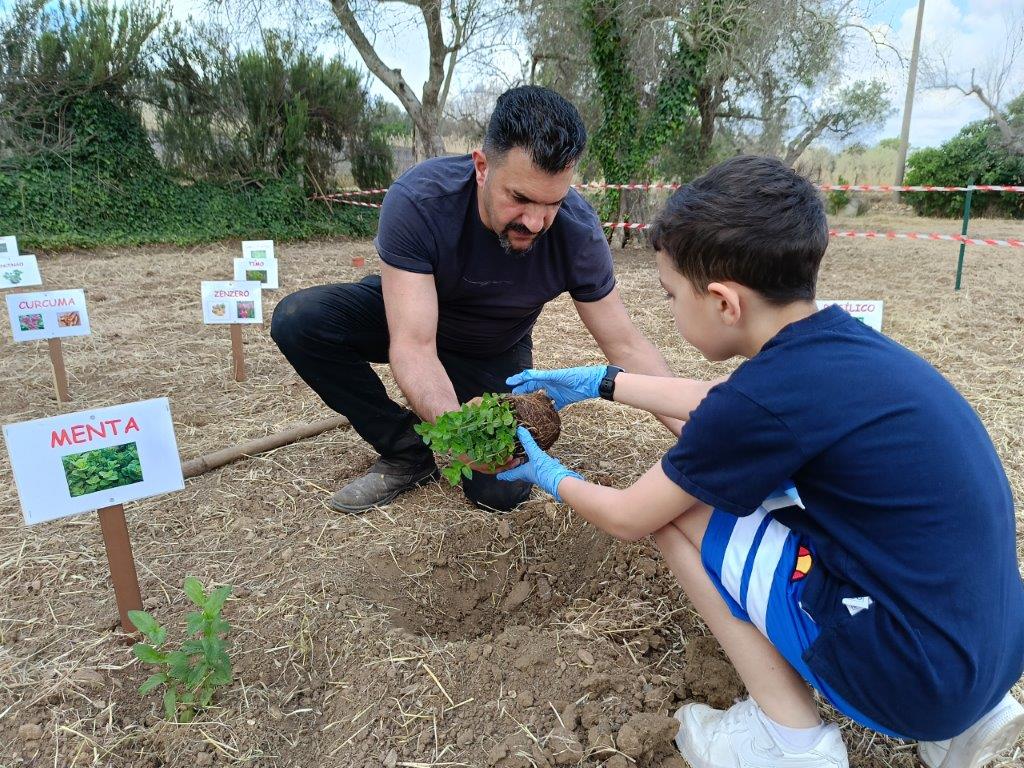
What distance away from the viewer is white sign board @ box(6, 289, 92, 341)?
11.0ft

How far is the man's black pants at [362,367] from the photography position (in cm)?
264

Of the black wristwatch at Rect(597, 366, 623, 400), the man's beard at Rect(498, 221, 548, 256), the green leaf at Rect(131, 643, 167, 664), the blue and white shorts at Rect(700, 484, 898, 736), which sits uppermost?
the man's beard at Rect(498, 221, 548, 256)

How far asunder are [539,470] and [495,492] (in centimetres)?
69

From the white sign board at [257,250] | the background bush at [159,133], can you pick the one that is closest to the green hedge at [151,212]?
the background bush at [159,133]

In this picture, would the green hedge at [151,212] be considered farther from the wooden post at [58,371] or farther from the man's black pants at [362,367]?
the man's black pants at [362,367]

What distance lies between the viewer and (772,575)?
4.54 feet

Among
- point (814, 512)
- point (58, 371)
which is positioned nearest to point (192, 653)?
point (814, 512)

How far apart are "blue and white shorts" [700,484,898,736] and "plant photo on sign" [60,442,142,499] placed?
1561 millimetres

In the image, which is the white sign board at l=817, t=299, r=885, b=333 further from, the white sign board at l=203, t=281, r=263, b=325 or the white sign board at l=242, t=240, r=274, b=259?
the white sign board at l=242, t=240, r=274, b=259

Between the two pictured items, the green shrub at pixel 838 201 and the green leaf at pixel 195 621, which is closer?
the green leaf at pixel 195 621

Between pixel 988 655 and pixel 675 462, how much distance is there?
2.19ft

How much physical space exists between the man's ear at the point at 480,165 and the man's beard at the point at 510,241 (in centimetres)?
21

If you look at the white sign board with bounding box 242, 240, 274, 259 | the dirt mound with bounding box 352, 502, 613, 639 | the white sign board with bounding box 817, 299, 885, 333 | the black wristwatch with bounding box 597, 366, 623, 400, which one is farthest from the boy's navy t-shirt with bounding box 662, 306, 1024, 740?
the white sign board with bounding box 242, 240, 274, 259

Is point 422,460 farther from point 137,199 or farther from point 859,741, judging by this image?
point 137,199
